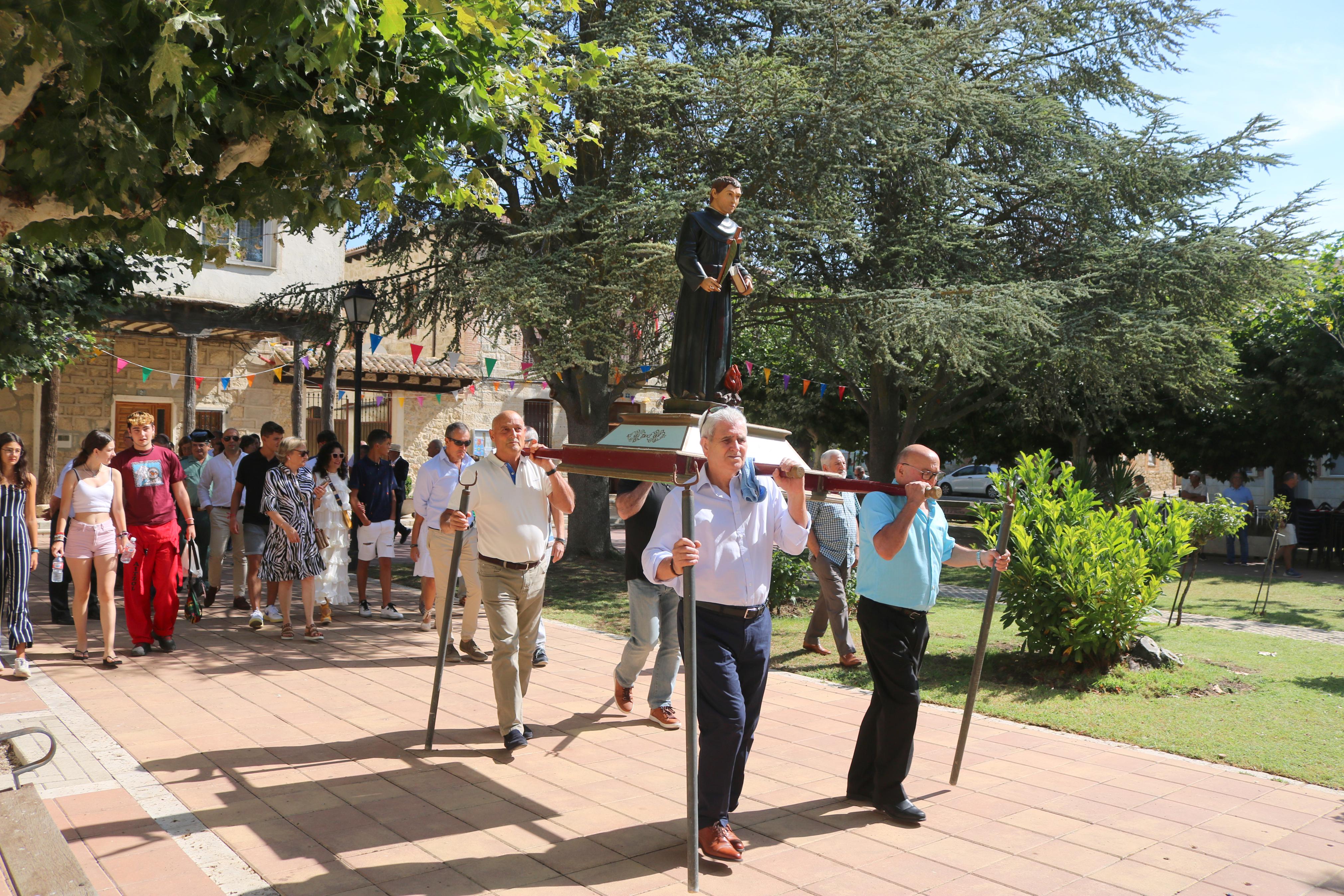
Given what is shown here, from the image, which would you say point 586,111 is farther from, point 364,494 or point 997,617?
point 997,617

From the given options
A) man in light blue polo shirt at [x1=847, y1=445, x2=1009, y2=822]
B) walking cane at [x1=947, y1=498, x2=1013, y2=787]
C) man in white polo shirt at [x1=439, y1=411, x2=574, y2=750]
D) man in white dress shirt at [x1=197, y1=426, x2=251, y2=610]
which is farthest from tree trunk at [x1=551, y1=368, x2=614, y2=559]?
man in light blue polo shirt at [x1=847, y1=445, x2=1009, y2=822]

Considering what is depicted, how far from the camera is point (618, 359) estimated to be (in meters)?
13.8

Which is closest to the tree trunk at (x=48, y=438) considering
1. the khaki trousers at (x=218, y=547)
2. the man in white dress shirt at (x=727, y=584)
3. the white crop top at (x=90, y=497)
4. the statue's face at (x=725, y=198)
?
the khaki trousers at (x=218, y=547)

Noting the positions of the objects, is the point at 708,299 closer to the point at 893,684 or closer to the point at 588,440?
the point at 893,684

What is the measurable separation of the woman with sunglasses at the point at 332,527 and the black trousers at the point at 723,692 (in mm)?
6400

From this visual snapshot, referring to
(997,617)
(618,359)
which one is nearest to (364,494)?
(618,359)

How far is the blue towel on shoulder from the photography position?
4379mm

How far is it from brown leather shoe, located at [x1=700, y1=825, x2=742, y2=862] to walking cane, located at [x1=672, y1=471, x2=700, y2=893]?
1.2 inches

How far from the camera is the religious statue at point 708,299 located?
643 cm

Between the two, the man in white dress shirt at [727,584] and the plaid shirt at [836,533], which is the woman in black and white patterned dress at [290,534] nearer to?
the plaid shirt at [836,533]

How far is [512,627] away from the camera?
576 cm

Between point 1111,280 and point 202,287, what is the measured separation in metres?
19.1

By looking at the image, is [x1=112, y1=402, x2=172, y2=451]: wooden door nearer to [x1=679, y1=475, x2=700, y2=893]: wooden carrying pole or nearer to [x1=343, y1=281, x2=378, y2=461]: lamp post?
[x1=343, y1=281, x2=378, y2=461]: lamp post

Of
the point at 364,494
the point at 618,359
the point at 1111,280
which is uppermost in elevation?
the point at 1111,280
